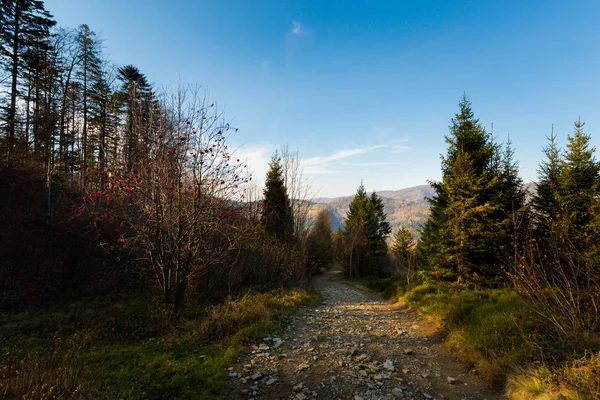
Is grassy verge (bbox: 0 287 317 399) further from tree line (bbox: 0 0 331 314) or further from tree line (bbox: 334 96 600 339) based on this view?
tree line (bbox: 334 96 600 339)

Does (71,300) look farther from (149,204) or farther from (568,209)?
(568,209)

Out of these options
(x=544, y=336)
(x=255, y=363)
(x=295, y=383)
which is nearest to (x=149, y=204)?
(x=255, y=363)

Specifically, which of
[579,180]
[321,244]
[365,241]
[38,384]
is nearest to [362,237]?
[365,241]

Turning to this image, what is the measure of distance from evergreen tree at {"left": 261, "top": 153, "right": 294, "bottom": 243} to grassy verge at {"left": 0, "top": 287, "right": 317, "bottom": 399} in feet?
28.4

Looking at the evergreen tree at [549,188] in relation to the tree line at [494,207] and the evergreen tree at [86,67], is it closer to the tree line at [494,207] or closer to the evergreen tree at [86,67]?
the tree line at [494,207]

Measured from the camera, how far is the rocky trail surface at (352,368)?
3768 millimetres

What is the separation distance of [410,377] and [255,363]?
272 centimetres

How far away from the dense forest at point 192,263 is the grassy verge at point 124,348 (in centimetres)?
4

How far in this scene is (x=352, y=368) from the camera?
446 centimetres

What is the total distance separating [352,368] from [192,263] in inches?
213

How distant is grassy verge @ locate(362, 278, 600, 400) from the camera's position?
326 cm

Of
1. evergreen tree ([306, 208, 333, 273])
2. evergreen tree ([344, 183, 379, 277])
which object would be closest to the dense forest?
evergreen tree ([344, 183, 379, 277])

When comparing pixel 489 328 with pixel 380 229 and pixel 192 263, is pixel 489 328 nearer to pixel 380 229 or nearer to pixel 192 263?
pixel 192 263

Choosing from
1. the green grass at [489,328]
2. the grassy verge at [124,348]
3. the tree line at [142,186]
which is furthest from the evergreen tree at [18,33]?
the green grass at [489,328]
